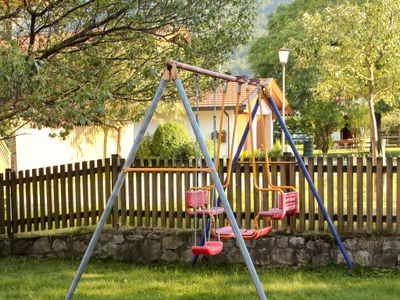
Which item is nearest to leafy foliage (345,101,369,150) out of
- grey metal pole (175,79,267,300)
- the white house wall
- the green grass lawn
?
Result: the white house wall

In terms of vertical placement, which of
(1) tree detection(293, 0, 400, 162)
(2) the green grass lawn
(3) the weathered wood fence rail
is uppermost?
(1) tree detection(293, 0, 400, 162)

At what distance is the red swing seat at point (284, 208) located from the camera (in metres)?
6.62

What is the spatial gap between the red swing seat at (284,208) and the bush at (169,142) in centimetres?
1448

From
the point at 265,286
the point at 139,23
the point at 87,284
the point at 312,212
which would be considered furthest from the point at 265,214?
the point at 139,23

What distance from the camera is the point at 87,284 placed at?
7258 mm

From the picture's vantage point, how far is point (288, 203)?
6.82 m

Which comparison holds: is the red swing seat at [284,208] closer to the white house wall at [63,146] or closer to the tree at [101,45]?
the tree at [101,45]

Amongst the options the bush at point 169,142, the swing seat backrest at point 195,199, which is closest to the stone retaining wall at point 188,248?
the swing seat backrest at point 195,199

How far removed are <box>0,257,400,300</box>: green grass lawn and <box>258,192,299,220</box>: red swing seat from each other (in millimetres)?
822

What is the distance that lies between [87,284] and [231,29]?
387 centimetres

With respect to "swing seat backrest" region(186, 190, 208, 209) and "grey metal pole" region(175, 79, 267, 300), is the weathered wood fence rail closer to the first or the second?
"swing seat backrest" region(186, 190, 208, 209)

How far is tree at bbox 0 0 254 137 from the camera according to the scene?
6.83 m

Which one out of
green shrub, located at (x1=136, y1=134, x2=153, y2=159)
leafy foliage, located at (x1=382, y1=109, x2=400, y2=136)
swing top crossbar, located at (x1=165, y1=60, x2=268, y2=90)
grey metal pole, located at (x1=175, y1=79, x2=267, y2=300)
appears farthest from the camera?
leafy foliage, located at (x1=382, y1=109, x2=400, y2=136)

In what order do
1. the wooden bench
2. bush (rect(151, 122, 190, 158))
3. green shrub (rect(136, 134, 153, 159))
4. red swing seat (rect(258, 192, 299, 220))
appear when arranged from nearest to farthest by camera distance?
red swing seat (rect(258, 192, 299, 220)) → bush (rect(151, 122, 190, 158)) → green shrub (rect(136, 134, 153, 159)) → the wooden bench
